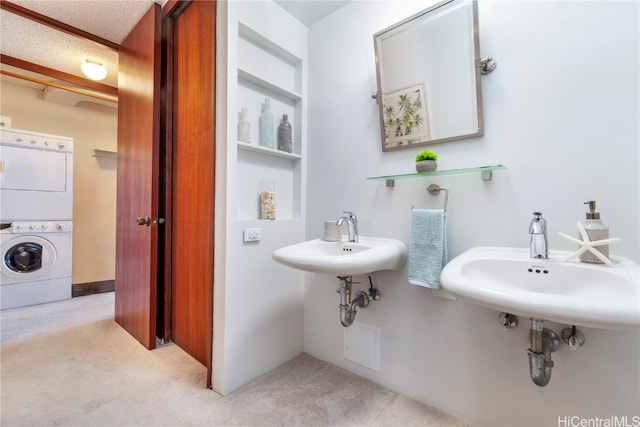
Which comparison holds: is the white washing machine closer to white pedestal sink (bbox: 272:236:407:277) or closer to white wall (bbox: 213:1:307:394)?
white wall (bbox: 213:1:307:394)

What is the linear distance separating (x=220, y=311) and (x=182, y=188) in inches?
36.6

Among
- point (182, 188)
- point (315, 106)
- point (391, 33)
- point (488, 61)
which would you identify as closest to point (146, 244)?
point (182, 188)

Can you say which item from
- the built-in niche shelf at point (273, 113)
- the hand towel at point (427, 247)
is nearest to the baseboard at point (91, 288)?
the built-in niche shelf at point (273, 113)

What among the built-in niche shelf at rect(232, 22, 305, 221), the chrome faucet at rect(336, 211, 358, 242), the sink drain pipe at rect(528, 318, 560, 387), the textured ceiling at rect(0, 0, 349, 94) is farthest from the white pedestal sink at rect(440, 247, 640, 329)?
the textured ceiling at rect(0, 0, 349, 94)

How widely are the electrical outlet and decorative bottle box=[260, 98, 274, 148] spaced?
0.51 meters

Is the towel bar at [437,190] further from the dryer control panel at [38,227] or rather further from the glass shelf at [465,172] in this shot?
the dryer control panel at [38,227]

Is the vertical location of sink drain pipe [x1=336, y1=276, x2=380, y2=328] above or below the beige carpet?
above

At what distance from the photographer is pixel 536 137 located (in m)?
1.09

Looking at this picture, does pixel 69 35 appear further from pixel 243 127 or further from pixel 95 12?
pixel 243 127

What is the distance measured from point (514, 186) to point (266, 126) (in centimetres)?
130

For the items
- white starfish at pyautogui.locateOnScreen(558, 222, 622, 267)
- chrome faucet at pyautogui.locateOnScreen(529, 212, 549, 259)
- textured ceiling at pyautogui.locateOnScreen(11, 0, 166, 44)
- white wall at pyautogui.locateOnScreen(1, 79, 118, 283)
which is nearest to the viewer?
white starfish at pyautogui.locateOnScreen(558, 222, 622, 267)

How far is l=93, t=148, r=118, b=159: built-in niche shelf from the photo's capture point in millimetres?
3219

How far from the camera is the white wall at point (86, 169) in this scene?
2.91 m

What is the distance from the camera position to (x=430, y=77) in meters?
1.33
